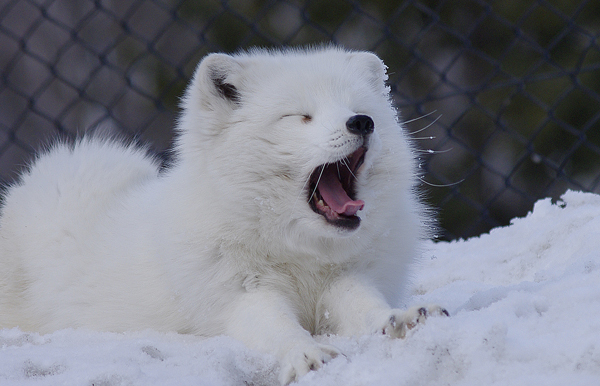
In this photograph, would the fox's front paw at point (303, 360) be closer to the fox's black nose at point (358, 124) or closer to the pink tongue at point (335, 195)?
the pink tongue at point (335, 195)

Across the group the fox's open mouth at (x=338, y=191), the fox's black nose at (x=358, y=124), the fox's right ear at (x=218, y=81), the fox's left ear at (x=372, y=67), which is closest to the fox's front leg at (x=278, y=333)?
the fox's open mouth at (x=338, y=191)

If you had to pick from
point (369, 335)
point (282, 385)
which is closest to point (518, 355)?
point (369, 335)

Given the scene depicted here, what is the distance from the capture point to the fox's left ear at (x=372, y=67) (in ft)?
A: 8.81

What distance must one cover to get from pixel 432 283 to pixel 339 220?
106 centimetres

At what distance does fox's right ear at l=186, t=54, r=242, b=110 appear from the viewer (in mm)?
2475

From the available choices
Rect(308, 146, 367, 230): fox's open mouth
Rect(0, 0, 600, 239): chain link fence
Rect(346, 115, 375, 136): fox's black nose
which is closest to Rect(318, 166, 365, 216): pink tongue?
Rect(308, 146, 367, 230): fox's open mouth

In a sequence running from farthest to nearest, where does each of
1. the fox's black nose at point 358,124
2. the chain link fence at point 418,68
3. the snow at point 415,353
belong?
the chain link fence at point 418,68
the fox's black nose at point 358,124
the snow at point 415,353

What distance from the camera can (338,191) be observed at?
2338mm

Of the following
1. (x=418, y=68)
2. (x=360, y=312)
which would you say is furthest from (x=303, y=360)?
(x=418, y=68)

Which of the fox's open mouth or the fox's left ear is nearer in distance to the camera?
the fox's open mouth

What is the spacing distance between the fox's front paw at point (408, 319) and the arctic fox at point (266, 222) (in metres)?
0.12

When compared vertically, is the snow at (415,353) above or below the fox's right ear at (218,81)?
below

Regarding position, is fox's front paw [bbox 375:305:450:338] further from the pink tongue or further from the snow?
the pink tongue

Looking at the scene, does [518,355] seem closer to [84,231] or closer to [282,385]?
[282,385]
